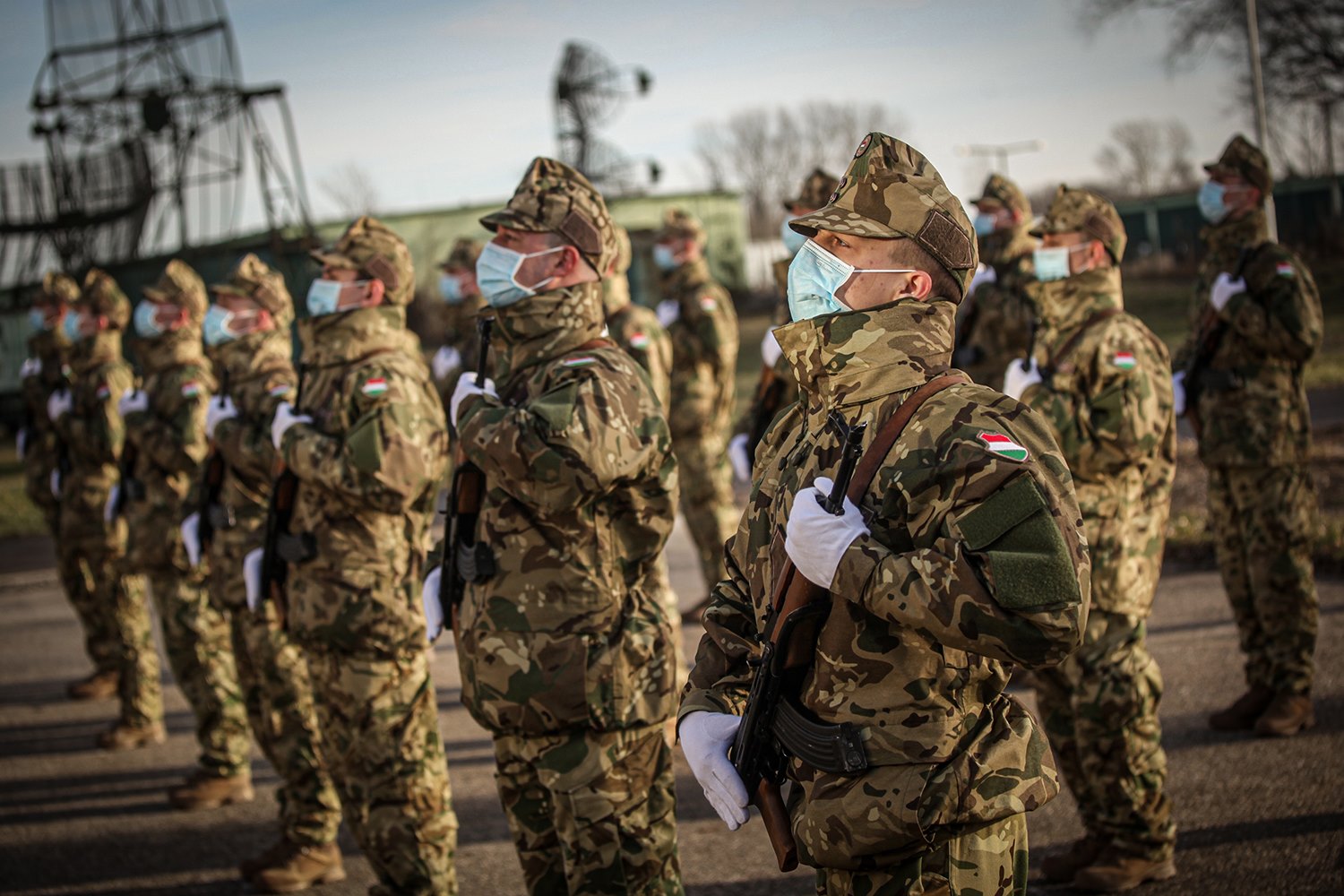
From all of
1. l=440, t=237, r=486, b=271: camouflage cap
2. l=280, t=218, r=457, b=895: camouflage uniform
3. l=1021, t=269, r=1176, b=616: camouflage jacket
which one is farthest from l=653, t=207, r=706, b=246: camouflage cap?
l=1021, t=269, r=1176, b=616: camouflage jacket

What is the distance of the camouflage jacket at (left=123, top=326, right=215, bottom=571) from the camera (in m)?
6.64

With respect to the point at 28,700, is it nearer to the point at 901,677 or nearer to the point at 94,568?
the point at 94,568

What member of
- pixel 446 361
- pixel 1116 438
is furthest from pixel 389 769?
pixel 446 361

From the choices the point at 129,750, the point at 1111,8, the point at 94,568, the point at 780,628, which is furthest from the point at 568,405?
the point at 1111,8

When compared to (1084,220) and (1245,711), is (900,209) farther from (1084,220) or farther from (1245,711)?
(1245,711)

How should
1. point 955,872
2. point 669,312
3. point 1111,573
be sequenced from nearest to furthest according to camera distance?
point 955,872
point 1111,573
point 669,312

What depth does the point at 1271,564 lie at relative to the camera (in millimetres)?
6043

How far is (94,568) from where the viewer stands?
8.38 m

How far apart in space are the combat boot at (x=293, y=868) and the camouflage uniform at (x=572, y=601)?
1786 mm

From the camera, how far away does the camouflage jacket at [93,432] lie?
8047 millimetres

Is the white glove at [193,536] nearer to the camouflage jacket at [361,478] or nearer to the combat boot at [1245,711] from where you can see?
the camouflage jacket at [361,478]

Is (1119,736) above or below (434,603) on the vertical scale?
below

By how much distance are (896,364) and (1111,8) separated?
73.7ft

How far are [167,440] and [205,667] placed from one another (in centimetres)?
122
